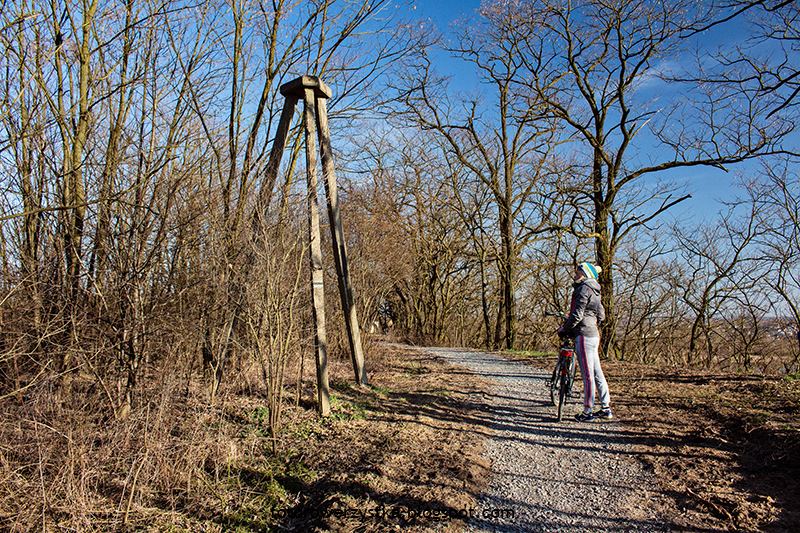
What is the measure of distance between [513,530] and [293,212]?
4080 millimetres

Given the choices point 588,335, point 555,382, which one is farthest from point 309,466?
point 588,335

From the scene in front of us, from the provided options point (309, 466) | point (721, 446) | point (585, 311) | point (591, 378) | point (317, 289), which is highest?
point (317, 289)

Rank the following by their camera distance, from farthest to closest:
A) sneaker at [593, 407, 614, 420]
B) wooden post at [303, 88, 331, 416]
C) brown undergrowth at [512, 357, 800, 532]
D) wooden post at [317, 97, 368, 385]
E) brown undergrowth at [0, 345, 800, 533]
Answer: wooden post at [317, 97, 368, 385]
wooden post at [303, 88, 331, 416]
sneaker at [593, 407, 614, 420]
brown undergrowth at [0, 345, 800, 533]
brown undergrowth at [512, 357, 800, 532]

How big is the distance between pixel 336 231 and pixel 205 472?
3748mm

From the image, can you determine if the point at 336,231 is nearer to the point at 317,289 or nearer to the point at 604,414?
the point at 317,289

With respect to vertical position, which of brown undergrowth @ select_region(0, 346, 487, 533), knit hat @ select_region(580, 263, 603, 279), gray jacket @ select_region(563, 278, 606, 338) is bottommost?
brown undergrowth @ select_region(0, 346, 487, 533)

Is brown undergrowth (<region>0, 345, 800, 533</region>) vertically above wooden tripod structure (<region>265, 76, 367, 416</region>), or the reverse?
wooden tripod structure (<region>265, 76, 367, 416</region>)

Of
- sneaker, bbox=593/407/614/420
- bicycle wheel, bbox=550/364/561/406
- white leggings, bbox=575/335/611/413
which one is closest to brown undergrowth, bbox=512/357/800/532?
sneaker, bbox=593/407/614/420

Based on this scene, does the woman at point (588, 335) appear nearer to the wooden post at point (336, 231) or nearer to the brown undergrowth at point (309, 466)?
the brown undergrowth at point (309, 466)

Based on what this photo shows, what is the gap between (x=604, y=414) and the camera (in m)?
5.89

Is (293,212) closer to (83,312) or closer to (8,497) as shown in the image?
(83,312)

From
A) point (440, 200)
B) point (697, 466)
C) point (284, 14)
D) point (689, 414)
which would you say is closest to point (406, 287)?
point (440, 200)

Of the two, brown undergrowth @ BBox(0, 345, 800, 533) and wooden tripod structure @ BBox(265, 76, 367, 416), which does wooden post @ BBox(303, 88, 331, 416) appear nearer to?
wooden tripod structure @ BBox(265, 76, 367, 416)

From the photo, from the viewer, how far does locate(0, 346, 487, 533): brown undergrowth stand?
363cm
